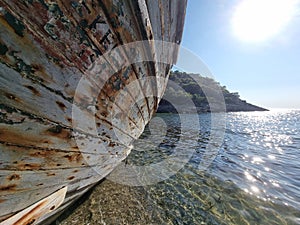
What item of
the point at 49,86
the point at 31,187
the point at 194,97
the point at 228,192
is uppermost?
the point at 194,97

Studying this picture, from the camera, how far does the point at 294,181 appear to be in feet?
15.7

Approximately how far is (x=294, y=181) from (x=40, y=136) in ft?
22.2

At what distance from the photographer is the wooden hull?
0.94 meters

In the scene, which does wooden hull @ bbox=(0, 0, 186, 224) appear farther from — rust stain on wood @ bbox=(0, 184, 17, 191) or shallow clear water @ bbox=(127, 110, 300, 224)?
shallow clear water @ bbox=(127, 110, 300, 224)

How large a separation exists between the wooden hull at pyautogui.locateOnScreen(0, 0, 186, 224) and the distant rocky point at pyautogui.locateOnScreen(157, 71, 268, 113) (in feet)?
137

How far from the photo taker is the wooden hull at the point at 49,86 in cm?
94

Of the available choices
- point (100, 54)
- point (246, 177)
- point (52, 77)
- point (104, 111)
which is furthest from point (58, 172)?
point (246, 177)

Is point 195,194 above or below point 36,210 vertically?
below

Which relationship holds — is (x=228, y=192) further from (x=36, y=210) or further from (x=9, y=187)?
(x=9, y=187)

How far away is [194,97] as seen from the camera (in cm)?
6138

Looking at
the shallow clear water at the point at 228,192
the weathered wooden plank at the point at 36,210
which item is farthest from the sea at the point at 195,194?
the weathered wooden plank at the point at 36,210

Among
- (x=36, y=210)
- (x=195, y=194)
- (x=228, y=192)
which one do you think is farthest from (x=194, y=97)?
(x=36, y=210)

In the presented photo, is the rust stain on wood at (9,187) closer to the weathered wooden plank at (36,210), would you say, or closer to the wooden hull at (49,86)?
the wooden hull at (49,86)

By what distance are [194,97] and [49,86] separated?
Result: 63.4 meters
